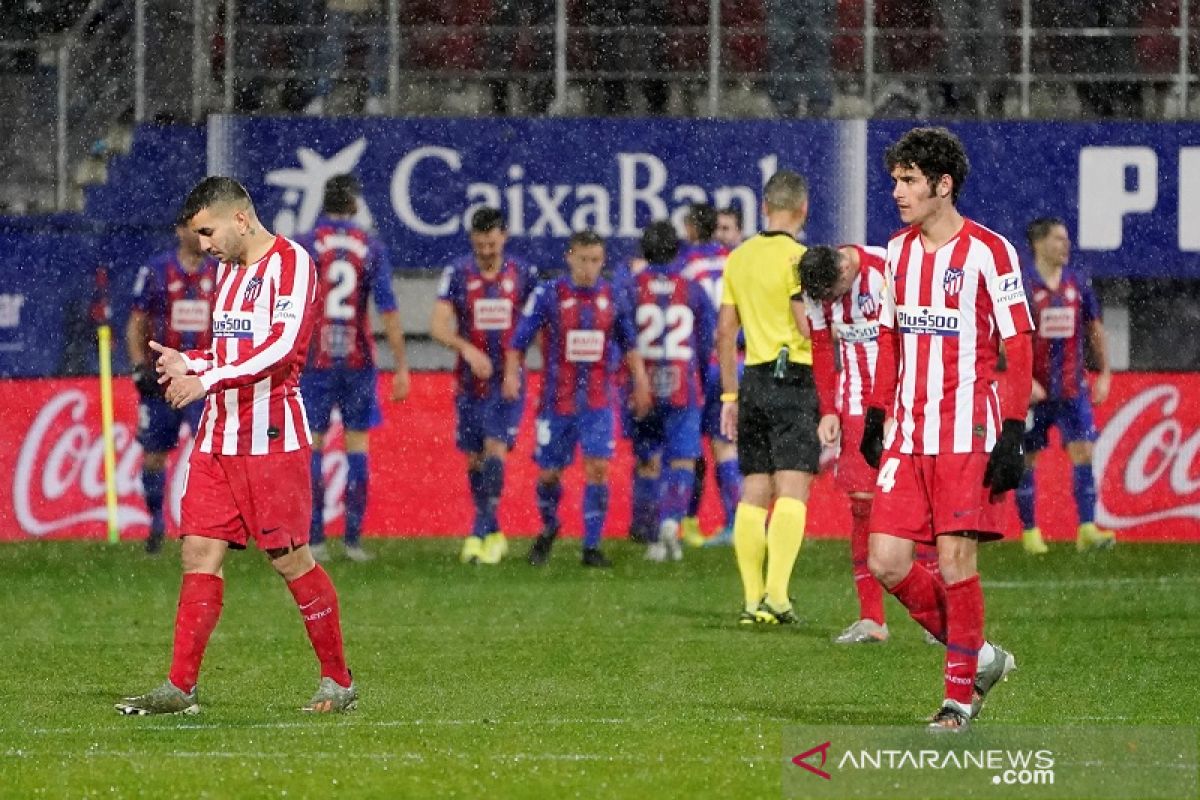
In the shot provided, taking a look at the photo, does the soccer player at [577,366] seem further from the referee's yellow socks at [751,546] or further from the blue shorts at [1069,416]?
the referee's yellow socks at [751,546]

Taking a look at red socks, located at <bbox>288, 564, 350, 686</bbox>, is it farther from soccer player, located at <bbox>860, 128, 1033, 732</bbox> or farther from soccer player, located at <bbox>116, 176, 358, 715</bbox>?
soccer player, located at <bbox>860, 128, 1033, 732</bbox>

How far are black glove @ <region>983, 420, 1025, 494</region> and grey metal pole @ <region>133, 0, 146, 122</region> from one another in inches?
539

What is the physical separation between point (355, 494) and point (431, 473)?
157cm

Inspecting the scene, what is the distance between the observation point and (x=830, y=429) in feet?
34.1

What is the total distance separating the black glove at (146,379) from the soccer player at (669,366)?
3.00 meters

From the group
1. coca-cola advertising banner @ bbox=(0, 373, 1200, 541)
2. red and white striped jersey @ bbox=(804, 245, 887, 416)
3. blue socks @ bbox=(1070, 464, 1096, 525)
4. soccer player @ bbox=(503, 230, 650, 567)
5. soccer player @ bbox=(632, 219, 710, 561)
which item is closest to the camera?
red and white striped jersey @ bbox=(804, 245, 887, 416)

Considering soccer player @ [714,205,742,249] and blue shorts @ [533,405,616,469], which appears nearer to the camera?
blue shorts @ [533,405,616,469]

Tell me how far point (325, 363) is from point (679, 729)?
24.4 feet

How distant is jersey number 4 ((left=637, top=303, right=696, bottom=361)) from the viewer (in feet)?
50.3

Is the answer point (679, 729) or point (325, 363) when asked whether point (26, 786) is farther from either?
point (325, 363)

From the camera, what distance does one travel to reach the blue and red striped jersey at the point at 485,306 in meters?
15.3

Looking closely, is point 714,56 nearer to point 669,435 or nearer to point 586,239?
point 669,435

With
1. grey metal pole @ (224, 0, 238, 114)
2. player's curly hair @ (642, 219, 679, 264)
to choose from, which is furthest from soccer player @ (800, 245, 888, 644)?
grey metal pole @ (224, 0, 238, 114)

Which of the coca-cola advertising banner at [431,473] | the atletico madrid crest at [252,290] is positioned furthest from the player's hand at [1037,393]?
the atletico madrid crest at [252,290]
